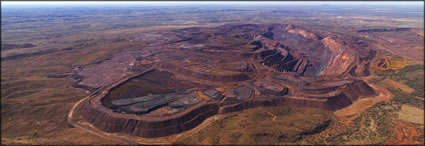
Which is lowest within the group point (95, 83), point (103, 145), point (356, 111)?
point (103, 145)

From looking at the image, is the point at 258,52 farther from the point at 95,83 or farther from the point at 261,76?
the point at 95,83

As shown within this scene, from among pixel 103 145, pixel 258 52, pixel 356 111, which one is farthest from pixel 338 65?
pixel 103 145

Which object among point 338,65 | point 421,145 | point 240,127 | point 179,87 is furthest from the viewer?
point 338,65

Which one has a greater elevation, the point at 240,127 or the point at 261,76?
the point at 261,76

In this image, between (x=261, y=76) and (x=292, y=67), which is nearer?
(x=261, y=76)

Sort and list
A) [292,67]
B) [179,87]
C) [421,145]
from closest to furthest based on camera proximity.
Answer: [421,145], [179,87], [292,67]

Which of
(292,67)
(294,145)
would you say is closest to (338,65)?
(292,67)

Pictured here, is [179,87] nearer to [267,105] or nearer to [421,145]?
[267,105]
